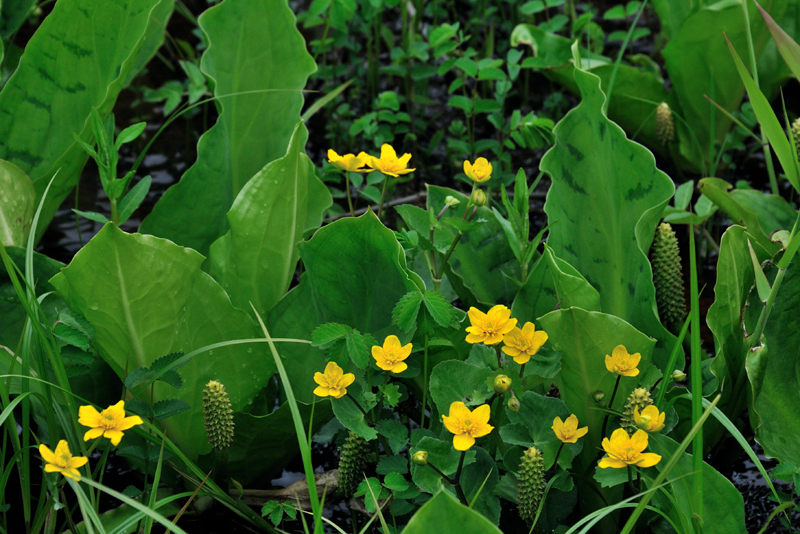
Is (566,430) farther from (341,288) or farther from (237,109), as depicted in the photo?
(237,109)

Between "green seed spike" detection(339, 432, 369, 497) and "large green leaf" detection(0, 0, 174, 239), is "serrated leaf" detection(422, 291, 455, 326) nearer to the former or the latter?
"green seed spike" detection(339, 432, 369, 497)

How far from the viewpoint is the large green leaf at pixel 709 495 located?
892mm

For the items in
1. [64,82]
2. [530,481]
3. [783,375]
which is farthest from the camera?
[64,82]

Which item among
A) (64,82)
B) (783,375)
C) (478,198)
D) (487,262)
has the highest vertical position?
(64,82)

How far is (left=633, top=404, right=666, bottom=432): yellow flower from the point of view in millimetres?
812

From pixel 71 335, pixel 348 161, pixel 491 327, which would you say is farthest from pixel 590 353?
pixel 71 335

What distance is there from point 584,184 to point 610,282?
161 mm

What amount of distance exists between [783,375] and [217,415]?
826 mm

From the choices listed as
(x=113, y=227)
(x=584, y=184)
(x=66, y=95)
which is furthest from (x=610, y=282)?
(x=66, y=95)

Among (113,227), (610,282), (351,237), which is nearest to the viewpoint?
(113,227)

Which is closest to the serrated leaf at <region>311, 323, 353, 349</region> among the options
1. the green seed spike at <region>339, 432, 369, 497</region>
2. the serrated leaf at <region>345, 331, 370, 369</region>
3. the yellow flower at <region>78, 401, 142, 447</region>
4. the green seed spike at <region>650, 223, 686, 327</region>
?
the serrated leaf at <region>345, 331, 370, 369</region>

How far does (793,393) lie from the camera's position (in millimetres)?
1106

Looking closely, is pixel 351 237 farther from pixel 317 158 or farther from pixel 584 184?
pixel 317 158

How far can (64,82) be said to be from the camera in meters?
1.26
